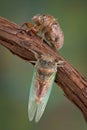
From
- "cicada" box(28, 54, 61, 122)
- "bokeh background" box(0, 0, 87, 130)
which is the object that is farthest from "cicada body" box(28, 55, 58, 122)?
"bokeh background" box(0, 0, 87, 130)

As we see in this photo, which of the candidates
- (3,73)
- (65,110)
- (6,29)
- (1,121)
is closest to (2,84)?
(3,73)

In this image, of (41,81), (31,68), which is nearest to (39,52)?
(41,81)

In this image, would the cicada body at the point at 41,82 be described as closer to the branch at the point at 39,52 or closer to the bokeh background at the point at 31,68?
the branch at the point at 39,52

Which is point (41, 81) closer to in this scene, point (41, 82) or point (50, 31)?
point (41, 82)

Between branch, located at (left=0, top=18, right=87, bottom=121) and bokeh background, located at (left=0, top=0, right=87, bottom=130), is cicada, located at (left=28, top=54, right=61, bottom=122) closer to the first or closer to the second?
branch, located at (left=0, top=18, right=87, bottom=121)

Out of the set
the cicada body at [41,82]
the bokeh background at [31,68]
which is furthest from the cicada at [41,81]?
the bokeh background at [31,68]

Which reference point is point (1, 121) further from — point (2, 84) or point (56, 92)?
point (56, 92)
